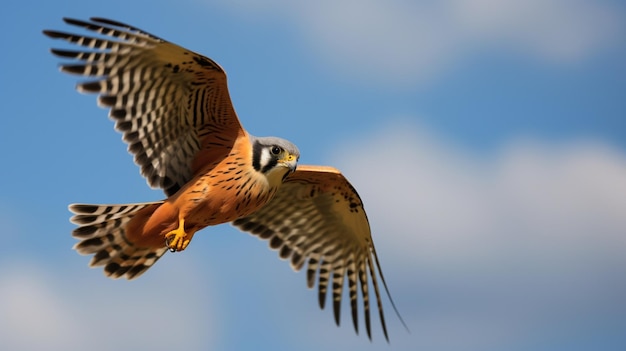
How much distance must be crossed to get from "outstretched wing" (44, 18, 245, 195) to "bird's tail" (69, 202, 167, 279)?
45 centimetres

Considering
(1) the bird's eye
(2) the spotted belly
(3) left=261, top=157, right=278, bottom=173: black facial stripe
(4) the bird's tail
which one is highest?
(1) the bird's eye

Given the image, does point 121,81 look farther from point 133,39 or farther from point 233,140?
point 233,140

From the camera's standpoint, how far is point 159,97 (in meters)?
9.58

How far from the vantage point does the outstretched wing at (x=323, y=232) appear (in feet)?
37.4

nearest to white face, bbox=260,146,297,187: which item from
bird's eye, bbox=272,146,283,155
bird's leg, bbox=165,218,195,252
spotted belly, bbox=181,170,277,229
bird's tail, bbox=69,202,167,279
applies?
bird's eye, bbox=272,146,283,155

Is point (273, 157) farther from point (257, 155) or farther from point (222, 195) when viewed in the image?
point (222, 195)

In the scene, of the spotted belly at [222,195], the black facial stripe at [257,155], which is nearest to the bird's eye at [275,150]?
the black facial stripe at [257,155]

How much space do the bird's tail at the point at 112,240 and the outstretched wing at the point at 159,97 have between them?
446 mm

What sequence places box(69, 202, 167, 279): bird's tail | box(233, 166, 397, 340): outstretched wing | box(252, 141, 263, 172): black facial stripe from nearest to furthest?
box(252, 141, 263, 172): black facial stripe → box(69, 202, 167, 279): bird's tail → box(233, 166, 397, 340): outstretched wing

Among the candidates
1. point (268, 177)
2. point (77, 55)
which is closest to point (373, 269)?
point (268, 177)

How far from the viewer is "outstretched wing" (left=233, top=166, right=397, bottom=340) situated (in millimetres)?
11414

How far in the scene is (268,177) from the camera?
32.0 ft

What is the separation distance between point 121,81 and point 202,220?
4.74 ft

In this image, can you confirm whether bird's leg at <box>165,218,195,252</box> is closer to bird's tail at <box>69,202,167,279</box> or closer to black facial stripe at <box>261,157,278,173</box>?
bird's tail at <box>69,202,167,279</box>
